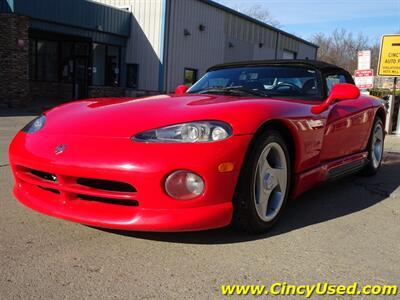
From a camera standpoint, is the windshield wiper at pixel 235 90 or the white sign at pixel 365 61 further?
the white sign at pixel 365 61

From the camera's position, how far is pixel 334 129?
3.98 m

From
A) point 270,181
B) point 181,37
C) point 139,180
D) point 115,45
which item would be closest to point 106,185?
point 139,180

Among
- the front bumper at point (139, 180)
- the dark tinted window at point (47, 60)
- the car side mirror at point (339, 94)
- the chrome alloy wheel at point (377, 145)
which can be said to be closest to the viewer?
the front bumper at point (139, 180)

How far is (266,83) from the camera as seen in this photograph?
4102mm

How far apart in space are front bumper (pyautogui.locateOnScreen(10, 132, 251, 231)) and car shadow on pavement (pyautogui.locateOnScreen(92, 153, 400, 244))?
12.6 inches

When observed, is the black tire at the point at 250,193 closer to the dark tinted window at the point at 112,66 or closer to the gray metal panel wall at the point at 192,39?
the gray metal panel wall at the point at 192,39

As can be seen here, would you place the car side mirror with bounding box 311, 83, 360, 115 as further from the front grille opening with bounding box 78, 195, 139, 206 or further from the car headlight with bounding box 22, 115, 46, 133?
the car headlight with bounding box 22, 115, 46, 133

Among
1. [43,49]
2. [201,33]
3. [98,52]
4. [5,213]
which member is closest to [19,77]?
[43,49]

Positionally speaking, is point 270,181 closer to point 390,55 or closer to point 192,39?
point 390,55

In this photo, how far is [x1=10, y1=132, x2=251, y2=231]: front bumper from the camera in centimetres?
259

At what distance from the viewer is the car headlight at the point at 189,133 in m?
2.69

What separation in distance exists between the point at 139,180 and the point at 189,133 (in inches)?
16.8

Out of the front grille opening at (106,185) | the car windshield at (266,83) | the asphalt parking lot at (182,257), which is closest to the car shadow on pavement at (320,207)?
the asphalt parking lot at (182,257)

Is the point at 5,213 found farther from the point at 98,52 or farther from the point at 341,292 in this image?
the point at 98,52
